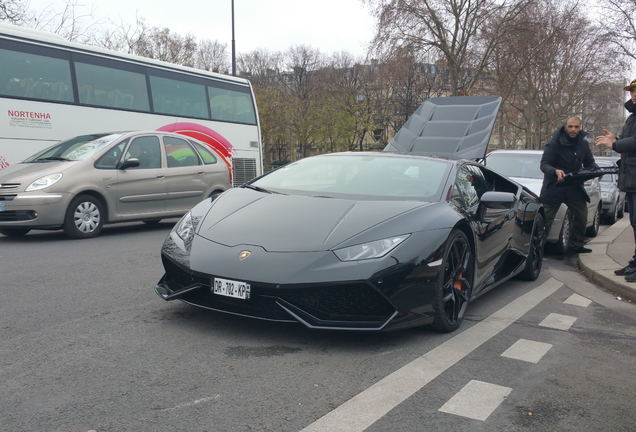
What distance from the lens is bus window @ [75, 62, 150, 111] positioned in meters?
→ 12.7

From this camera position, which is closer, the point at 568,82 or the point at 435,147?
the point at 435,147

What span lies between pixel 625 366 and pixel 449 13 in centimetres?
3386

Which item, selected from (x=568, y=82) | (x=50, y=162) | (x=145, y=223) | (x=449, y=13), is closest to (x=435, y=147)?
(x=145, y=223)

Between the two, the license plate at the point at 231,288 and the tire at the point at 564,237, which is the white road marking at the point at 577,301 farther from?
the license plate at the point at 231,288

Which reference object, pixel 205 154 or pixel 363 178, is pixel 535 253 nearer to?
pixel 363 178

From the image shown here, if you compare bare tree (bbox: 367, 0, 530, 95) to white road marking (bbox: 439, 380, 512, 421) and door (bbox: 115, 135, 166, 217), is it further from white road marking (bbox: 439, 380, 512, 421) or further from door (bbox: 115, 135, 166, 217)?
white road marking (bbox: 439, 380, 512, 421)

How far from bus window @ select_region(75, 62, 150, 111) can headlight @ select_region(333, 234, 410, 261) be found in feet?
33.8

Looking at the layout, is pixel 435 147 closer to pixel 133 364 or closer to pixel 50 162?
pixel 50 162

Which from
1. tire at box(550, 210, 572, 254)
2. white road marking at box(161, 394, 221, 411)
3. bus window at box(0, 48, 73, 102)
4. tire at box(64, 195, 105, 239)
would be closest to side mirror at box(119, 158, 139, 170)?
tire at box(64, 195, 105, 239)

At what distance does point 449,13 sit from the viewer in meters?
35.0

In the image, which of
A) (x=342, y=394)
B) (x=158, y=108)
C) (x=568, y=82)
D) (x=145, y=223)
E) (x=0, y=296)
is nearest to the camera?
(x=342, y=394)

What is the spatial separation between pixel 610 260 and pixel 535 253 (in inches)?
60.4

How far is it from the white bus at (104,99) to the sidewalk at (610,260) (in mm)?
7530

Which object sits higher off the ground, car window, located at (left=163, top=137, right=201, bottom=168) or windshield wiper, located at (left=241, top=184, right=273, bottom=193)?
windshield wiper, located at (left=241, top=184, right=273, bottom=193)
